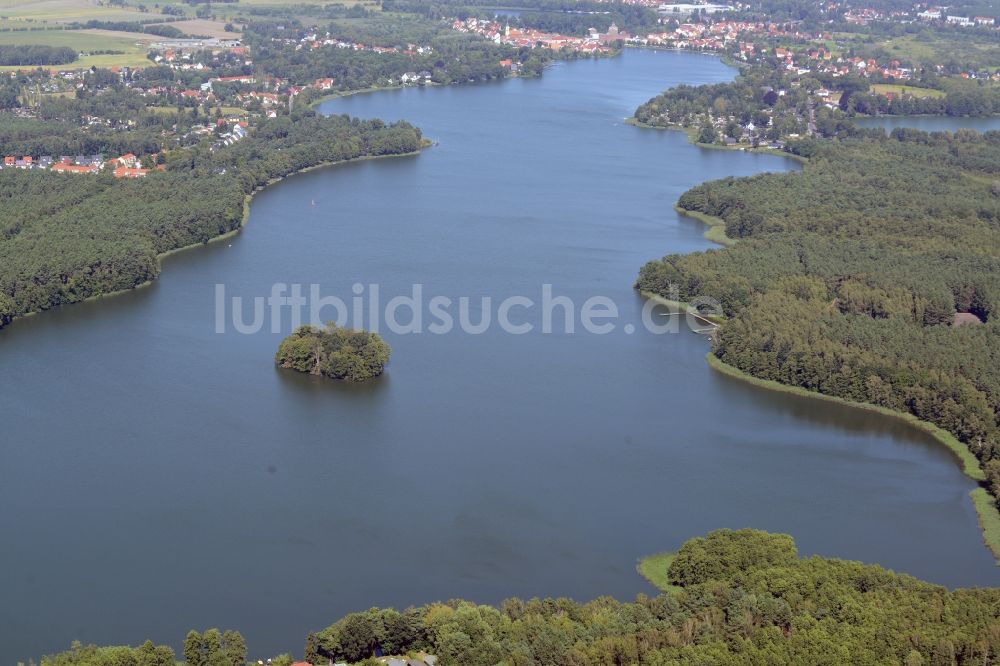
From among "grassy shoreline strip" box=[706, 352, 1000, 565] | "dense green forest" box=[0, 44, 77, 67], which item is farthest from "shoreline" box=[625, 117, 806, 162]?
"dense green forest" box=[0, 44, 77, 67]

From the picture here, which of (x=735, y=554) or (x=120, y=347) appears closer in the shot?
(x=735, y=554)

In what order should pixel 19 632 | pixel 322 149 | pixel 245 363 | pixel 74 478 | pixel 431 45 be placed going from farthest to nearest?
pixel 431 45
pixel 322 149
pixel 245 363
pixel 74 478
pixel 19 632

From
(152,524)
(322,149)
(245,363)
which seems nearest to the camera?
(152,524)

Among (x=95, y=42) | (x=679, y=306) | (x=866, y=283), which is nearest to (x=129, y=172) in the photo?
(x=679, y=306)

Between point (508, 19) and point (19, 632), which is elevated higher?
point (508, 19)

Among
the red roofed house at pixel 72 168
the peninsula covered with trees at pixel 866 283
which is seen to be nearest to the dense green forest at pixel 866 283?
the peninsula covered with trees at pixel 866 283

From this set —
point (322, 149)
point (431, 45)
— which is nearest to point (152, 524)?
point (322, 149)

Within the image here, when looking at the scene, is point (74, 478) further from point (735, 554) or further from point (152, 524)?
point (735, 554)

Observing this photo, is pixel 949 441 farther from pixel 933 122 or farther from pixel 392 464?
pixel 933 122
